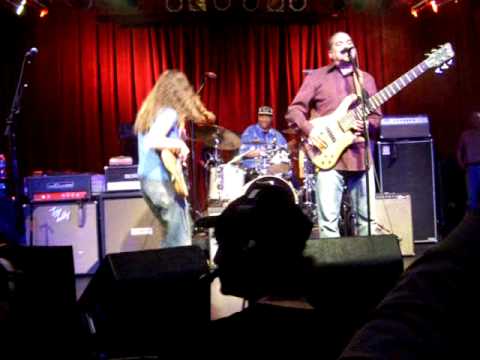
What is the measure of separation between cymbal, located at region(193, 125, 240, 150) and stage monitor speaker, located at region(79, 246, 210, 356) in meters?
4.34

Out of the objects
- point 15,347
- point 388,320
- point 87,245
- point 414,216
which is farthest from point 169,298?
point 414,216

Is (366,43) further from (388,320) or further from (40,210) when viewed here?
(388,320)

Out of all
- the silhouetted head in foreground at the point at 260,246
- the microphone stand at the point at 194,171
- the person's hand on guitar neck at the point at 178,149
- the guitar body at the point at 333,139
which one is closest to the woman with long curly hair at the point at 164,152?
the person's hand on guitar neck at the point at 178,149

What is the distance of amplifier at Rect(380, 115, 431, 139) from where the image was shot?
6738 millimetres

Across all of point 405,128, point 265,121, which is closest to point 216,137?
point 265,121

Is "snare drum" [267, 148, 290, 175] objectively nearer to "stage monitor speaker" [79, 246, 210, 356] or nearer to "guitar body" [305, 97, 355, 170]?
"guitar body" [305, 97, 355, 170]

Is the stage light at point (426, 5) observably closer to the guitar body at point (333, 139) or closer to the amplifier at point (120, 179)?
the guitar body at point (333, 139)

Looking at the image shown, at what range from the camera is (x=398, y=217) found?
5969mm

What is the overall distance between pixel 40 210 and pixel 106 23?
3157mm

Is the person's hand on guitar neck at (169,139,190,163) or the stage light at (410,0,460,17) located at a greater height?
the stage light at (410,0,460,17)

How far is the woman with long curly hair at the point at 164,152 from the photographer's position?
434 centimetres

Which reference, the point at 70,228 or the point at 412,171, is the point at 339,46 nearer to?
the point at 412,171

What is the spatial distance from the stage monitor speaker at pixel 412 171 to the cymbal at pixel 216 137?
Result: 5.73 ft

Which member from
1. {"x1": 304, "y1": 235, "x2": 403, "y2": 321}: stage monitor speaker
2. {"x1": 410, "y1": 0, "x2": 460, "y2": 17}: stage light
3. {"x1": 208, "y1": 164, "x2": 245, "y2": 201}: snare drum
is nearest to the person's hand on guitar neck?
{"x1": 304, "y1": 235, "x2": 403, "y2": 321}: stage monitor speaker
